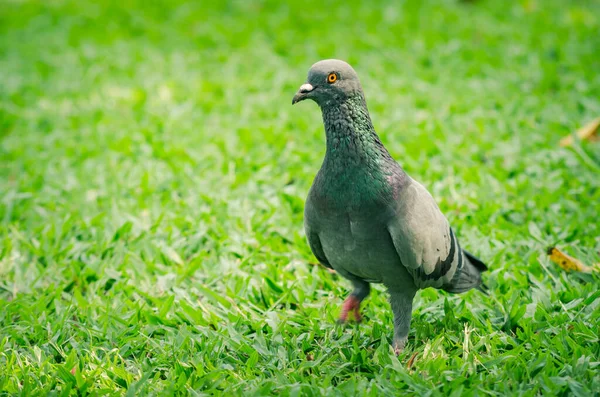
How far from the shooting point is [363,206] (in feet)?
9.06

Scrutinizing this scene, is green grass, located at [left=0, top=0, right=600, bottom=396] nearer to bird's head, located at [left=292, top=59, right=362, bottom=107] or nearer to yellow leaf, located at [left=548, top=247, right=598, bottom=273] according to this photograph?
yellow leaf, located at [left=548, top=247, right=598, bottom=273]

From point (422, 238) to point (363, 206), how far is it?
1.06 feet

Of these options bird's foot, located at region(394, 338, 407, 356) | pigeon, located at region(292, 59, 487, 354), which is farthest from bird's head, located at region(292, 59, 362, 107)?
bird's foot, located at region(394, 338, 407, 356)

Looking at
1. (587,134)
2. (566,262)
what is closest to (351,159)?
(566,262)

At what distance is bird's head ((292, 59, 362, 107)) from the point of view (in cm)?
278

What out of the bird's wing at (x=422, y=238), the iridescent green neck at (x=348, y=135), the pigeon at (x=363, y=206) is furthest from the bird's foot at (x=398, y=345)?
the iridescent green neck at (x=348, y=135)

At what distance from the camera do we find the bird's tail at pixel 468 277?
3197mm

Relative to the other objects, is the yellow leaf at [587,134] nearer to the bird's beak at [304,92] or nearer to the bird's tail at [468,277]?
the bird's tail at [468,277]

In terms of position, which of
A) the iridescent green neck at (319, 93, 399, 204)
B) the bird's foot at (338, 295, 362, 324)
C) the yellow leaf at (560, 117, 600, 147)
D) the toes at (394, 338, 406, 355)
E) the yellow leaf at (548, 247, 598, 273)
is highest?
the yellow leaf at (560, 117, 600, 147)

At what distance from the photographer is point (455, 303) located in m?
3.42

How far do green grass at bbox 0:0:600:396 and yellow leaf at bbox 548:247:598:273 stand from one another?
0.24ft

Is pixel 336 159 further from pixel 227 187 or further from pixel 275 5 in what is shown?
pixel 275 5

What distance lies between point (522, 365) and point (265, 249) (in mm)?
1832

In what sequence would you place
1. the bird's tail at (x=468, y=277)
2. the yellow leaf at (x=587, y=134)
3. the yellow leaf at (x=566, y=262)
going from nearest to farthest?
the bird's tail at (x=468, y=277), the yellow leaf at (x=566, y=262), the yellow leaf at (x=587, y=134)
